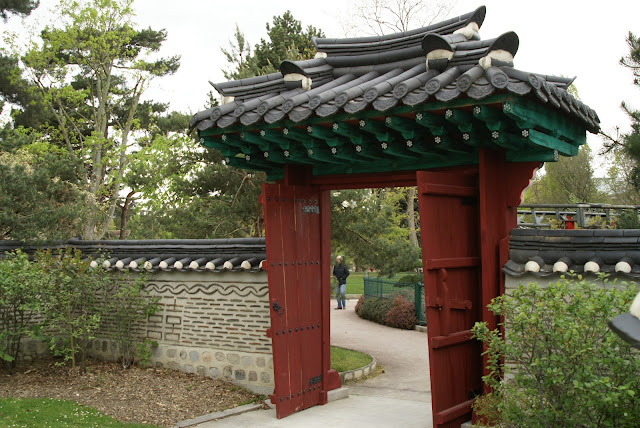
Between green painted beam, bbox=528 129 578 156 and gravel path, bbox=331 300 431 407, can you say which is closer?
green painted beam, bbox=528 129 578 156

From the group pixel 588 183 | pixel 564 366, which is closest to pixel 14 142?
pixel 564 366

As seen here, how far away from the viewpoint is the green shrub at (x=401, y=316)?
657 inches

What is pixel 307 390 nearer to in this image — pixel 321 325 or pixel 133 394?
pixel 321 325

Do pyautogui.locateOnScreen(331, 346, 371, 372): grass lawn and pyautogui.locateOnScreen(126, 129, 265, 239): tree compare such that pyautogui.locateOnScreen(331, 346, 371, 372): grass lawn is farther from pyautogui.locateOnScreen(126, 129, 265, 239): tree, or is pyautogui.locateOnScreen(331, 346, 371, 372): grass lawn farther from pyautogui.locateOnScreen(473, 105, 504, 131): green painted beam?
pyautogui.locateOnScreen(473, 105, 504, 131): green painted beam

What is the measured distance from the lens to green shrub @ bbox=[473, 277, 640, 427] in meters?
4.32

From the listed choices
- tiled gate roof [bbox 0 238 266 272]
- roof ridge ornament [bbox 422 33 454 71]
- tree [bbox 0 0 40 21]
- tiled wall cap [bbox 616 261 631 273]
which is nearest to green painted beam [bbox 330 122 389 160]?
roof ridge ornament [bbox 422 33 454 71]

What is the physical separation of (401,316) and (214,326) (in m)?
9.07

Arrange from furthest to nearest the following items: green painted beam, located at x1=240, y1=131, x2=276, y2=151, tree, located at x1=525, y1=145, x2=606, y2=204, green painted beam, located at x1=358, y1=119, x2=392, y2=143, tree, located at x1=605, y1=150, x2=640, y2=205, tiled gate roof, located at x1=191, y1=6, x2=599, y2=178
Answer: tree, located at x1=525, y1=145, x2=606, y2=204 < tree, located at x1=605, y1=150, x2=640, y2=205 < green painted beam, located at x1=240, y1=131, x2=276, y2=151 < green painted beam, located at x1=358, y1=119, x2=392, y2=143 < tiled gate roof, located at x1=191, y1=6, x2=599, y2=178

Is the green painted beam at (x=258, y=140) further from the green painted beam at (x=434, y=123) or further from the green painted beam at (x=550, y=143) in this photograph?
the green painted beam at (x=550, y=143)

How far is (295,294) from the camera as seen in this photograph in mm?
7527

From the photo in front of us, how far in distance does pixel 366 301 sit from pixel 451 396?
12713 millimetres

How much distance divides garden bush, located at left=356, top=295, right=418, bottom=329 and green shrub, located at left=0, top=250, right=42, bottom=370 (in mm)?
10108

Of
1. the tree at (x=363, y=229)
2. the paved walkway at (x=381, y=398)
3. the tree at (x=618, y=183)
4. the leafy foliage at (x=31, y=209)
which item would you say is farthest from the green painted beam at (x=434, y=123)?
the tree at (x=618, y=183)

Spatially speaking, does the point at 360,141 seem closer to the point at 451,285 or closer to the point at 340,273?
the point at 451,285
